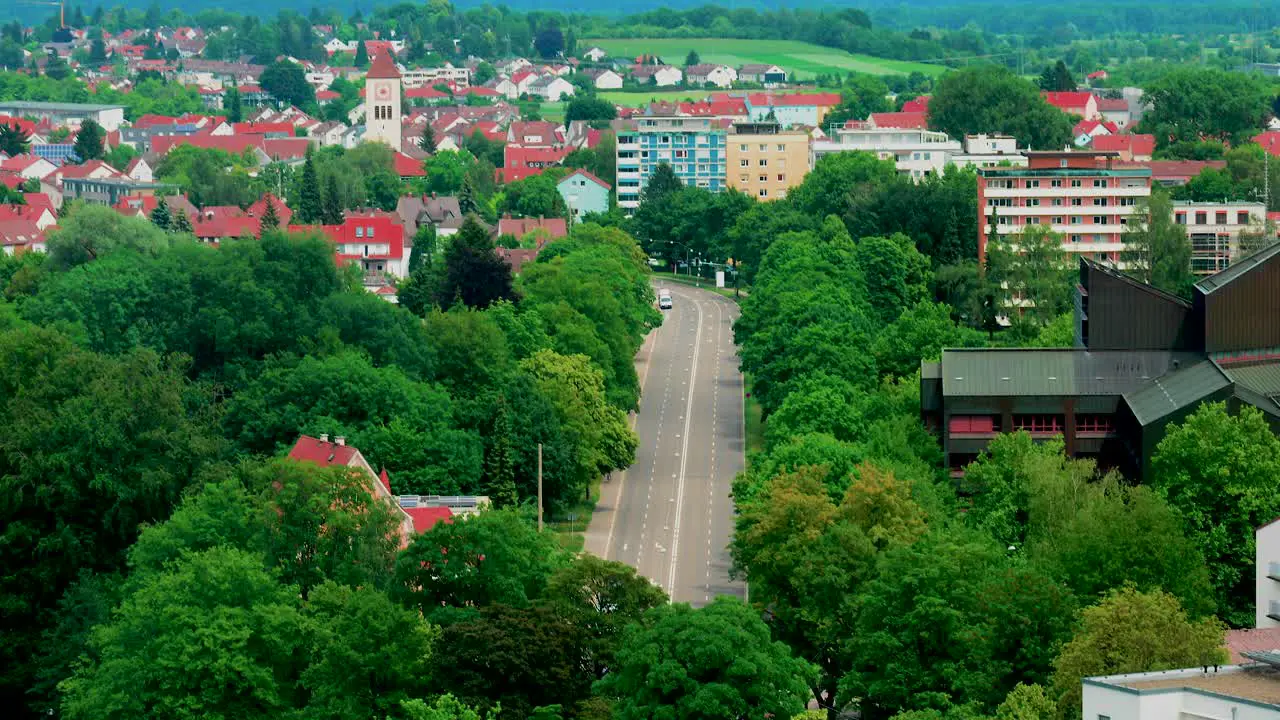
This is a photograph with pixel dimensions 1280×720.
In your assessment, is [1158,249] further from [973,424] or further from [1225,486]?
[1225,486]

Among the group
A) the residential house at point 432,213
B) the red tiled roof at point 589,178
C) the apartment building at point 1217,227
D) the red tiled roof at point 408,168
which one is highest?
the apartment building at point 1217,227

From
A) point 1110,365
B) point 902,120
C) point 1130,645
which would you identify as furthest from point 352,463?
point 902,120

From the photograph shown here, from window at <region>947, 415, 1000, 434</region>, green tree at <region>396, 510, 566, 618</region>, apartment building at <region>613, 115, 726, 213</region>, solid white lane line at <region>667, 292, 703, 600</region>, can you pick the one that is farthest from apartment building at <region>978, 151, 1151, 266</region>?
green tree at <region>396, 510, 566, 618</region>

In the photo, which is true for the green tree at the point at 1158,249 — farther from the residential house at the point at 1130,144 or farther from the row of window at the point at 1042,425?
the residential house at the point at 1130,144

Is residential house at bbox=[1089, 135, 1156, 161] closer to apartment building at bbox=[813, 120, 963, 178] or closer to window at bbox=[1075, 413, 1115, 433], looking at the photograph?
apartment building at bbox=[813, 120, 963, 178]

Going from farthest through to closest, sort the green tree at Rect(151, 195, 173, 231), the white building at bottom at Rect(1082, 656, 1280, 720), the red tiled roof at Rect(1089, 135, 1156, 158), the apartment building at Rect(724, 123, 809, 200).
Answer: the red tiled roof at Rect(1089, 135, 1156, 158)
the apartment building at Rect(724, 123, 809, 200)
the green tree at Rect(151, 195, 173, 231)
the white building at bottom at Rect(1082, 656, 1280, 720)

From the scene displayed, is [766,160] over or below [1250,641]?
below

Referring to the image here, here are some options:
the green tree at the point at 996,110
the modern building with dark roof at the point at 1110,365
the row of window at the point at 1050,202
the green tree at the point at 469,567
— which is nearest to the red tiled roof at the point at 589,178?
the green tree at the point at 996,110
